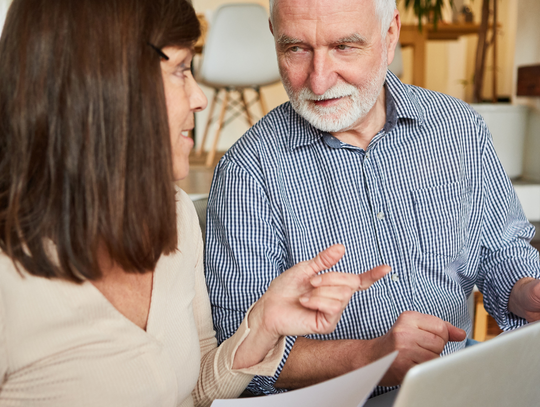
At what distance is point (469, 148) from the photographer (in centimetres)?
118

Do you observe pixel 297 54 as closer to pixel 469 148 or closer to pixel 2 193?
pixel 469 148

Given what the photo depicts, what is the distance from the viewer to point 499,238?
3.84 ft

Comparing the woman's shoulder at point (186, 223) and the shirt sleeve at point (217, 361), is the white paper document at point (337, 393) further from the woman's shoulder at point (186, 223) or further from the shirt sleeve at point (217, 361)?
the woman's shoulder at point (186, 223)

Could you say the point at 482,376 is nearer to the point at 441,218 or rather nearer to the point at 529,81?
the point at 441,218

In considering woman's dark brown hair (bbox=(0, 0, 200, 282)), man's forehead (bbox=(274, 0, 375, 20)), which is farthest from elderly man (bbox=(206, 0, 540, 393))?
woman's dark brown hair (bbox=(0, 0, 200, 282))

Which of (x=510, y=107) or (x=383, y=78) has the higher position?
(x=383, y=78)

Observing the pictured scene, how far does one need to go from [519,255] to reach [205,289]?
64cm

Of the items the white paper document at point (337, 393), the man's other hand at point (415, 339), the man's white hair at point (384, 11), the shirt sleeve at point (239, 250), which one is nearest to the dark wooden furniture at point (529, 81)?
the man's white hair at point (384, 11)

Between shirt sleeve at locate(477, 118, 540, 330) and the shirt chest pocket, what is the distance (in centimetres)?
7

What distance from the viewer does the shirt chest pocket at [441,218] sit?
3.67 ft

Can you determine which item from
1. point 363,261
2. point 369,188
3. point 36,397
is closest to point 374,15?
point 369,188

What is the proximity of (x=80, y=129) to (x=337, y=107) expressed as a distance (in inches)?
22.1

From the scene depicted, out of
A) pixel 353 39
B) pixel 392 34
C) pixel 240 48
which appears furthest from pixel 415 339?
pixel 240 48

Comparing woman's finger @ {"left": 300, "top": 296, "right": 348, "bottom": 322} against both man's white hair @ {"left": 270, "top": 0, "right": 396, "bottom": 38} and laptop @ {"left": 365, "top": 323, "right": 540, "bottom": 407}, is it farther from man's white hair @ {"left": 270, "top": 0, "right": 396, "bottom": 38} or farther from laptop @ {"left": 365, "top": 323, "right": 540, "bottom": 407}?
man's white hair @ {"left": 270, "top": 0, "right": 396, "bottom": 38}
